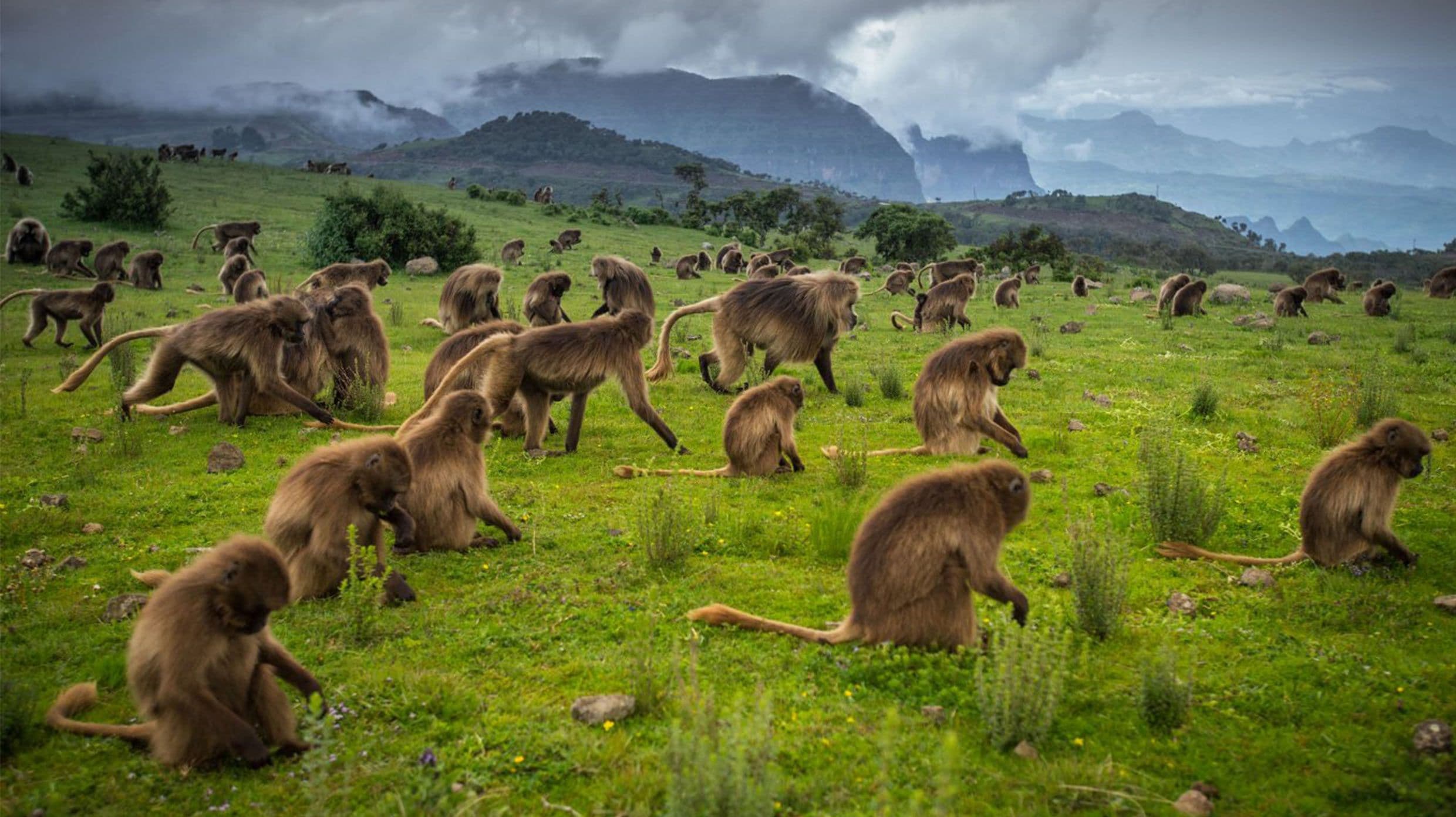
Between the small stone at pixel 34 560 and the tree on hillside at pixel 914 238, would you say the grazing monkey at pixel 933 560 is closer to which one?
the small stone at pixel 34 560

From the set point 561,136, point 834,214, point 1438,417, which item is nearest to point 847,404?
point 1438,417

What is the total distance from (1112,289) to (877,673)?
3389 centimetres

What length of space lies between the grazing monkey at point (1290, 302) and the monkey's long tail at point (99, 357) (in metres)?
27.3

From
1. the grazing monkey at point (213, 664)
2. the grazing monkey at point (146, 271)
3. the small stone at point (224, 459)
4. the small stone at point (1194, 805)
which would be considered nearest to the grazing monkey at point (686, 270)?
the grazing monkey at point (146, 271)

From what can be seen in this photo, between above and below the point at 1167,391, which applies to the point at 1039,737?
below

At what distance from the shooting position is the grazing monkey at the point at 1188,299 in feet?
81.3

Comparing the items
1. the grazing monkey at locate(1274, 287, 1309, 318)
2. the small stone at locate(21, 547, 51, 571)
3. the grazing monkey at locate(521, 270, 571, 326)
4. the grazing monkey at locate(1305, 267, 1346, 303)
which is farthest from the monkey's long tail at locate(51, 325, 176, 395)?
the grazing monkey at locate(1305, 267, 1346, 303)

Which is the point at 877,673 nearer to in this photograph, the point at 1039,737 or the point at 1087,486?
the point at 1039,737

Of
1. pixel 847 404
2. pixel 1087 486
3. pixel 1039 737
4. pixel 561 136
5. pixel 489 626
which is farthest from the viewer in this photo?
pixel 561 136

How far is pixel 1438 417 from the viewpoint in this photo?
12.1 m

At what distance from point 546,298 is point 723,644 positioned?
10.3 meters

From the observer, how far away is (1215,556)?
7023 millimetres

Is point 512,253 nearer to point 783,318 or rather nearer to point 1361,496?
point 783,318

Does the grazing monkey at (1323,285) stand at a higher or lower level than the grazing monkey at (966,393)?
higher
